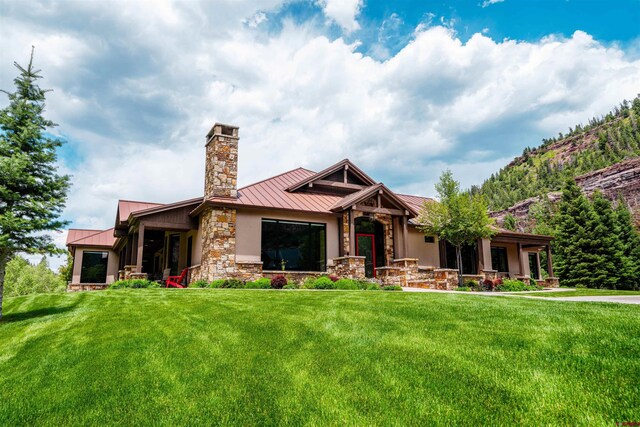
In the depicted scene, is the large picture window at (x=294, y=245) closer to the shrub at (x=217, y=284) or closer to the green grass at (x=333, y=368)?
the shrub at (x=217, y=284)

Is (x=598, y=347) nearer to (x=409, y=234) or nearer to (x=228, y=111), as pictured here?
(x=409, y=234)

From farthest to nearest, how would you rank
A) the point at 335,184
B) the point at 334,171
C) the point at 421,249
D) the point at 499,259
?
the point at 499,259 < the point at 421,249 < the point at 334,171 < the point at 335,184

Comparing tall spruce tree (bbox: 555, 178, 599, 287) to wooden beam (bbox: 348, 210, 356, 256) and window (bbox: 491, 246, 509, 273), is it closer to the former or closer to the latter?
window (bbox: 491, 246, 509, 273)

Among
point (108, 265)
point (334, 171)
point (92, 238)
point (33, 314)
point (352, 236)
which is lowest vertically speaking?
point (33, 314)

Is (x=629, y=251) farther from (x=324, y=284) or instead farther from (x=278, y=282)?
(x=278, y=282)

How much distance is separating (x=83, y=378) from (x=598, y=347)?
633cm

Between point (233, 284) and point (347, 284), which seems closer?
point (233, 284)

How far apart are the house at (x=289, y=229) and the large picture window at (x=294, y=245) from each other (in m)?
0.04

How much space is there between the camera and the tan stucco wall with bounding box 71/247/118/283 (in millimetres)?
25609

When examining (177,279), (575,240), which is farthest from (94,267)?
(575,240)

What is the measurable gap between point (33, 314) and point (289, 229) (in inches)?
389

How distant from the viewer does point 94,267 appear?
86.9 feet

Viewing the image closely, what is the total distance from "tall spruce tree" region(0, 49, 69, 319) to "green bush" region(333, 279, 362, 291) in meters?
8.91

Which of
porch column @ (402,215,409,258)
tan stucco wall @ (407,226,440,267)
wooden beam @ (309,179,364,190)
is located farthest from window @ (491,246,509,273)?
wooden beam @ (309,179,364,190)
